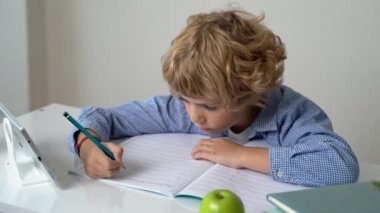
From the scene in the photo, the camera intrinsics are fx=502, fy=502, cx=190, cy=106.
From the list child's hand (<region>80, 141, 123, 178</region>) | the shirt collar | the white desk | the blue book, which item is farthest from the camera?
the shirt collar

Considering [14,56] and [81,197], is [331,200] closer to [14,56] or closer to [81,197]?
[81,197]

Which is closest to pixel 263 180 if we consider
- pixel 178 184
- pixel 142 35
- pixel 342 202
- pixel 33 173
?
pixel 178 184

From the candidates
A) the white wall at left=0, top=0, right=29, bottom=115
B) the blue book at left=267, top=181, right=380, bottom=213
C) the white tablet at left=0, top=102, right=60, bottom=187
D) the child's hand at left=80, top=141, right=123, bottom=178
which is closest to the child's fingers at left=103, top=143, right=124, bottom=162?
the child's hand at left=80, top=141, right=123, bottom=178

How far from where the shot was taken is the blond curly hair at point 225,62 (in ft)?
3.04

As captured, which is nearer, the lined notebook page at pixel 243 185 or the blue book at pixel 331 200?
the blue book at pixel 331 200

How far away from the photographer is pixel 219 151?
3.06ft

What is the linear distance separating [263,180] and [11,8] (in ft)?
5.24

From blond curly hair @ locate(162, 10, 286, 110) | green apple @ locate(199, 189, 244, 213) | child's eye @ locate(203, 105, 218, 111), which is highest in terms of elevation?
blond curly hair @ locate(162, 10, 286, 110)

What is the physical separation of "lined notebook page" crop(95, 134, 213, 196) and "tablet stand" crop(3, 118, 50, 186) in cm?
11

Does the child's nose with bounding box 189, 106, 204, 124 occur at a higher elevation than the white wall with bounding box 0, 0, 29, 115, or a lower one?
higher

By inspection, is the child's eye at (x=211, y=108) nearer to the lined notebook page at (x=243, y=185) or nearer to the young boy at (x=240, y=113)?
the young boy at (x=240, y=113)

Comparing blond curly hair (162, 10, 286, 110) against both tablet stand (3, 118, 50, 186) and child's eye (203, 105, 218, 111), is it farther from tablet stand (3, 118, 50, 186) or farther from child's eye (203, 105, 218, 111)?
tablet stand (3, 118, 50, 186)

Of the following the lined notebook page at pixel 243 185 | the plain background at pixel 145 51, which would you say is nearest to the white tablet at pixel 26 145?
the lined notebook page at pixel 243 185

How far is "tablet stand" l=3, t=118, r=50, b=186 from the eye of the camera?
0.85 metres
